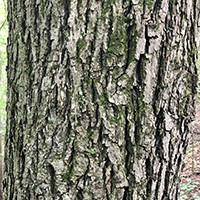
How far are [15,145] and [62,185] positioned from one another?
0.33 meters

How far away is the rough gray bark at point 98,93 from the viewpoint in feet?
2.89

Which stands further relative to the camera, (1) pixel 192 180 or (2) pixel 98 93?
(1) pixel 192 180

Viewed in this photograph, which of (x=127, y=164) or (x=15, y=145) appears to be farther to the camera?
(x=15, y=145)

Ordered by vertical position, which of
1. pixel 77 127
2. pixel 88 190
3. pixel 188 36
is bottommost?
pixel 88 190

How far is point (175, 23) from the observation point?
940 millimetres

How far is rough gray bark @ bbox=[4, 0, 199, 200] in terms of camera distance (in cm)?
88

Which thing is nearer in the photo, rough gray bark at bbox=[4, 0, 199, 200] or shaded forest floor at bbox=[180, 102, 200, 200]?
rough gray bark at bbox=[4, 0, 199, 200]

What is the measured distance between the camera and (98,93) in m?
0.89

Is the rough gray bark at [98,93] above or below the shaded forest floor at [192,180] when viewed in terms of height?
above

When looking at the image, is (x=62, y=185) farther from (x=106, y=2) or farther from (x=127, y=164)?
(x=106, y=2)

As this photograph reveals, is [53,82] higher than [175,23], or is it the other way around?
[175,23]

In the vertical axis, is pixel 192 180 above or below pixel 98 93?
below

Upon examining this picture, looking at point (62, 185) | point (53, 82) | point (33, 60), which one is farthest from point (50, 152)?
point (33, 60)

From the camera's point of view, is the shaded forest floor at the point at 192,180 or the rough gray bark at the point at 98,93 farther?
the shaded forest floor at the point at 192,180
